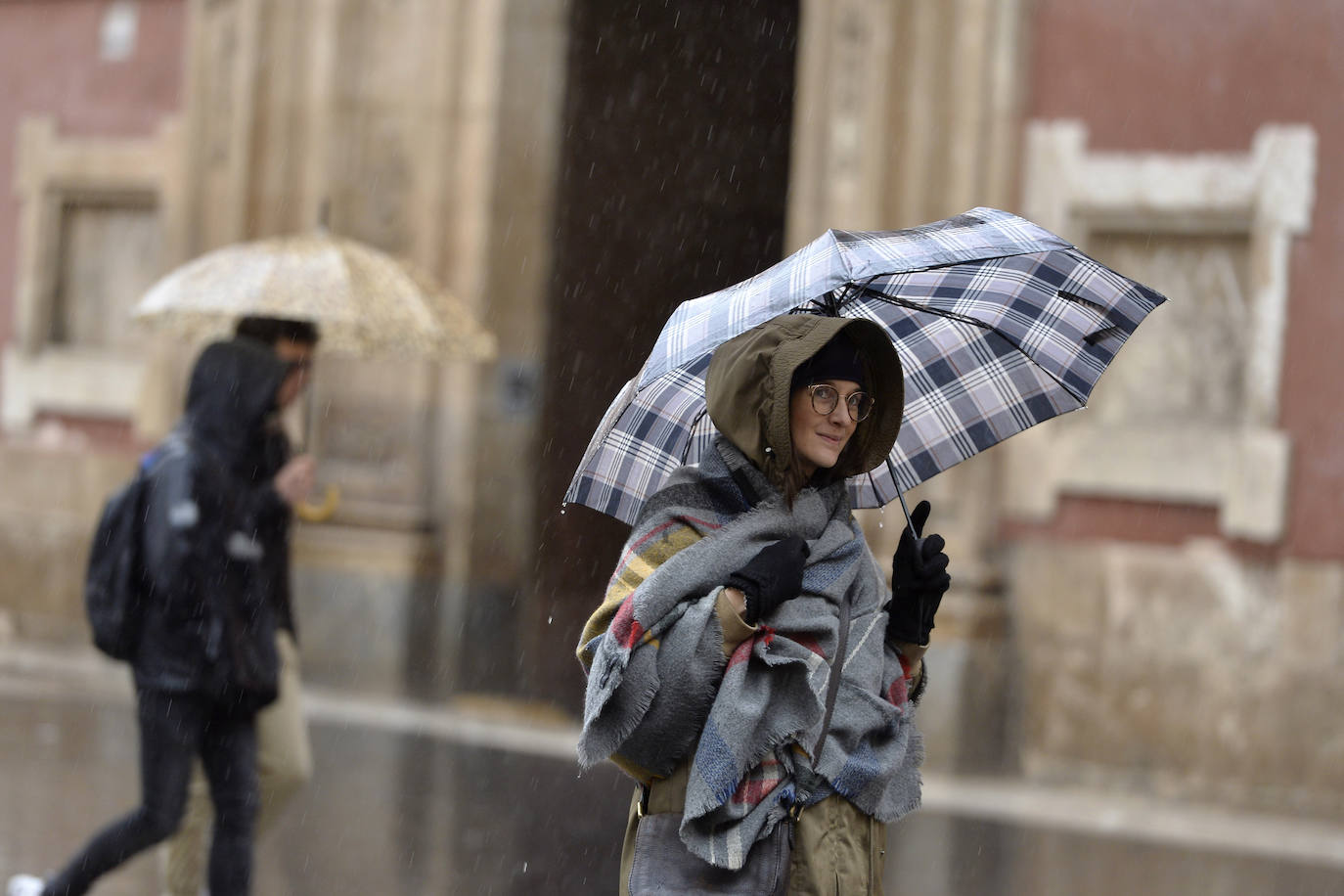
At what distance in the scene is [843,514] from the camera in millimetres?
3113

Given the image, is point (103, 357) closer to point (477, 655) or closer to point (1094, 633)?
point (477, 655)

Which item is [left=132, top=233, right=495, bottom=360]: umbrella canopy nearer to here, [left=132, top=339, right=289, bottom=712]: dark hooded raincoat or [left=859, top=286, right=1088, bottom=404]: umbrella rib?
[left=132, top=339, right=289, bottom=712]: dark hooded raincoat

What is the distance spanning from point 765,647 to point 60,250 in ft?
31.3

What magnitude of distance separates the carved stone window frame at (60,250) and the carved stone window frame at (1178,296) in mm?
5433

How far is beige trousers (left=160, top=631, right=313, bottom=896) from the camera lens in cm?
496

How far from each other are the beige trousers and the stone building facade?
4272mm

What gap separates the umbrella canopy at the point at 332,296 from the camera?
563 cm

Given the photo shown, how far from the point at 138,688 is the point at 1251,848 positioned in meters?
4.93

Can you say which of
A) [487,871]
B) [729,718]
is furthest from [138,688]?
[729,718]

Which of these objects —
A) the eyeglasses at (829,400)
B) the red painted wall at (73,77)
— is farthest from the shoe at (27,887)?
the red painted wall at (73,77)

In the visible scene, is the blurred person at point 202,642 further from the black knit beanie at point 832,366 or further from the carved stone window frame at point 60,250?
the carved stone window frame at point 60,250

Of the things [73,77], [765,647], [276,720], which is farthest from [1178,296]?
[73,77]

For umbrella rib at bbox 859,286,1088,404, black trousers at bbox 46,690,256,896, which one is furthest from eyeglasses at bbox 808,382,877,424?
black trousers at bbox 46,690,256,896

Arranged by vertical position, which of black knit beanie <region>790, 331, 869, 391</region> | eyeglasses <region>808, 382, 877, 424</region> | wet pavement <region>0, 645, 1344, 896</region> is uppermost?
black knit beanie <region>790, 331, 869, 391</region>
